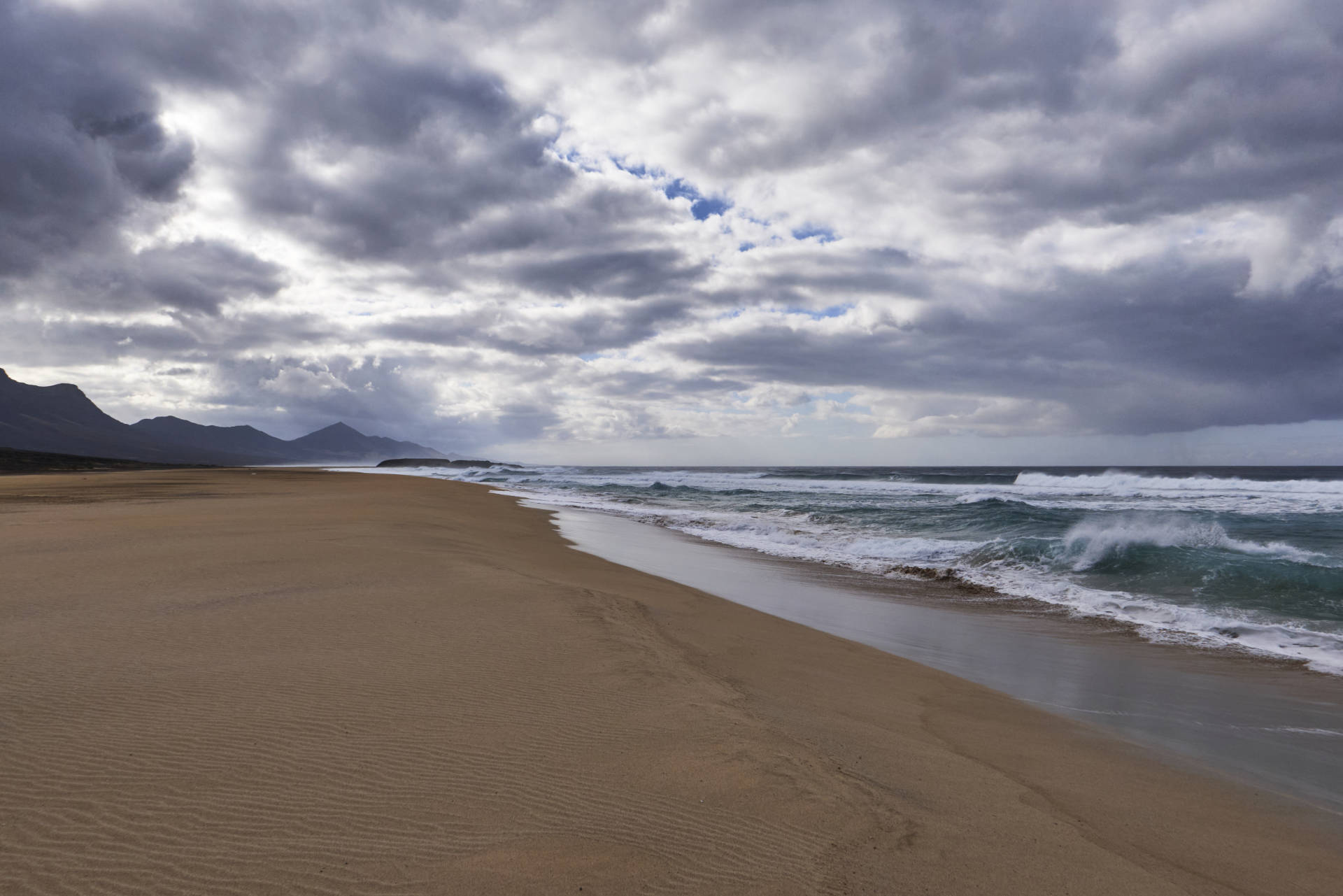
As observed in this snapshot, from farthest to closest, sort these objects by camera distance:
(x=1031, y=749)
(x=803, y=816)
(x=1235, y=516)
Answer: (x=1235, y=516) → (x=1031, y=749) → (x=803, y=816)

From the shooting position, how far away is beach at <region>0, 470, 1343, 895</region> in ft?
9.95

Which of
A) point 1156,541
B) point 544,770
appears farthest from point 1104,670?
point 1156,541

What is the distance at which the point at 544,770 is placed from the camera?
12.8 feet

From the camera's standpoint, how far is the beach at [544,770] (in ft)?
9.95

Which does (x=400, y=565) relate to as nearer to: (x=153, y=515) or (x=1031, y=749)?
(x=1031, y=749)

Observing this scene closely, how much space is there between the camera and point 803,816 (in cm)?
351

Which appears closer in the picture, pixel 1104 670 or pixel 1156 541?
pixel 1104 670

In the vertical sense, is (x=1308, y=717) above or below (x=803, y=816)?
below

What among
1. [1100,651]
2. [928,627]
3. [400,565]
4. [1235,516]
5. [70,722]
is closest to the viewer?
[70,722]

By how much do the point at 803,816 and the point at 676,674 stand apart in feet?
8.69

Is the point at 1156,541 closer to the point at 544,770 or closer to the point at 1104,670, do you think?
the point at 1104,670

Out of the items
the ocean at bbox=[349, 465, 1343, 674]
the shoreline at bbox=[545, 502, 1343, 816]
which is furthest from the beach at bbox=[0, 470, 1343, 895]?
the ocean at bbox=[349, 465, 1343, 674]

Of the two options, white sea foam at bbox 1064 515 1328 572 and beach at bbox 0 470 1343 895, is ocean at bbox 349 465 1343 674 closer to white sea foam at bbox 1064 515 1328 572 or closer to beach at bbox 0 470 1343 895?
white sea foam at bbox 1064 515 1328 572

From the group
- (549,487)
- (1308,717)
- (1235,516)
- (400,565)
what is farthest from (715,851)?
(549,487)
